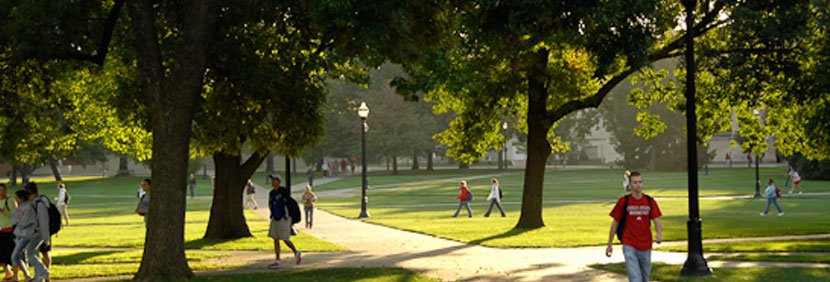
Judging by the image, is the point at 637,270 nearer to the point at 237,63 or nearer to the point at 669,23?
the point at 237,63

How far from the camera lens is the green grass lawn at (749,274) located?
1307 cm

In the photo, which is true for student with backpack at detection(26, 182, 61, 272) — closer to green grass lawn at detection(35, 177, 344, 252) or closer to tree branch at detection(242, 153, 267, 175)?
green grass lawn at detection(35, 177, 344, 252)

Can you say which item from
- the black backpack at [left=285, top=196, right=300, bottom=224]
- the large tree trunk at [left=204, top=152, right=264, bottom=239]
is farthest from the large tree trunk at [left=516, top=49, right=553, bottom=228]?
the black backpack at [left=285, top=196, right=300, bottom=224]

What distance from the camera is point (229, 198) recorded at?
23.1 meters

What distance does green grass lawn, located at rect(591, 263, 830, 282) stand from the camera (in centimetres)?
1307

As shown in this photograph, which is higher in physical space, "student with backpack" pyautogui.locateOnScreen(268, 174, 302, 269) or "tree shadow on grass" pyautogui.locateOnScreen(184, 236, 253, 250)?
"student with backpack" pyautogui.locateOnScreen(268, 174, 302, 269)

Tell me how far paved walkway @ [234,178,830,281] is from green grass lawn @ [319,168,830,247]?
50.6 inches

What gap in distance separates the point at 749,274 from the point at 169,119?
915cm

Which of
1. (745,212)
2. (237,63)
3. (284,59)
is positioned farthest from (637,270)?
(745,212)

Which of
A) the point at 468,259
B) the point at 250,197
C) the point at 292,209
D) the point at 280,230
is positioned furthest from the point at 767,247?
the point at 250,197

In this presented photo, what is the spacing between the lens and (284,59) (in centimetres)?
1909

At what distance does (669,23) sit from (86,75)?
48.9ft

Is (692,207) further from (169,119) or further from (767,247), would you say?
(169,119)

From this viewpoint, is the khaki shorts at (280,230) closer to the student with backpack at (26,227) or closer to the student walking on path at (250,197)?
the student with backpack at (26,227)
